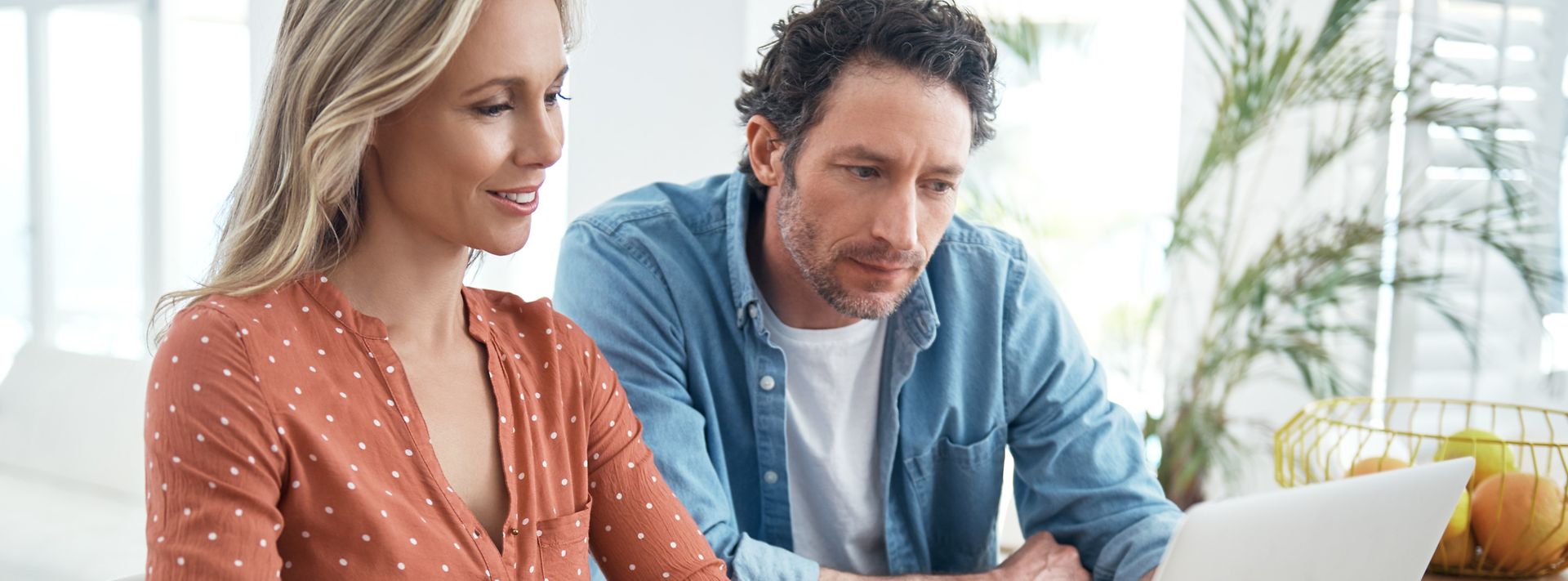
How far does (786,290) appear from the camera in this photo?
1738mm

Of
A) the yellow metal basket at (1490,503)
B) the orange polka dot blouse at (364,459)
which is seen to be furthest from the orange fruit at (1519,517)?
the orange polka dot blouse at (364,459)

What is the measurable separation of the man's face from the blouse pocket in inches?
20.6

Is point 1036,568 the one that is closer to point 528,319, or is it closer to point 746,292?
point 746,292

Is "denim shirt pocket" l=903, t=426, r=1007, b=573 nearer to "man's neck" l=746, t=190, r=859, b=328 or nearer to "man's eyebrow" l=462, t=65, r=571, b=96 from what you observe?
"man's neck" l=746, t=190, r=859, b=328

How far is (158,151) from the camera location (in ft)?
5.67

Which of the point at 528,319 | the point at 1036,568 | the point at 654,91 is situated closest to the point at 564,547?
the point at 528,319

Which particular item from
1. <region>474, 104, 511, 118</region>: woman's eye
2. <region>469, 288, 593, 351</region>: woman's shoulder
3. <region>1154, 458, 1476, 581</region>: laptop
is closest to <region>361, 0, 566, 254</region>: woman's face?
<region>474, 104, 511, 118</region>: woman's eye

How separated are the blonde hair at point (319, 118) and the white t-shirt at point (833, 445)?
755 millimetres

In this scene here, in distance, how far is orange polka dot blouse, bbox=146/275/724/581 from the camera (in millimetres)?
898

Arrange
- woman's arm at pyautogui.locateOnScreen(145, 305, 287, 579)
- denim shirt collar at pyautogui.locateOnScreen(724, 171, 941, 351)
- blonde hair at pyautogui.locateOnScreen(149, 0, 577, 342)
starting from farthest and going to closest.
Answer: denim shirt collar at pyautogui.locateOnScreen(724, 171, 941, 351) < blonde hair at pyautogui.locateOnScreen(149, 0, 577, 342) < woman's arm at pyautogui.locateOnScreen(145, 305, 287, 579)

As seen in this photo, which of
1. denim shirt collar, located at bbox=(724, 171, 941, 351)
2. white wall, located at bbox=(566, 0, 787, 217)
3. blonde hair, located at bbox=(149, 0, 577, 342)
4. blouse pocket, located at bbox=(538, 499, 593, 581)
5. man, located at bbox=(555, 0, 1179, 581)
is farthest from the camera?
white wall, located at bbox=(566, 0, 787, 217)

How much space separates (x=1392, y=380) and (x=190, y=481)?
11.5 ft

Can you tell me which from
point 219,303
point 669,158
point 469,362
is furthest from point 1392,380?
point 219,303

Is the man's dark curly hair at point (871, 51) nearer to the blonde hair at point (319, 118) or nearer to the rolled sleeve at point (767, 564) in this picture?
the rolled sleeve at point (767, 564)
